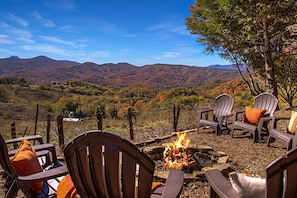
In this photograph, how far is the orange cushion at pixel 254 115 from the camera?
4.78 meters

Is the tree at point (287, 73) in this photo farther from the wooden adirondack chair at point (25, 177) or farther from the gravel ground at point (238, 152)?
the wooden adirondack chair at point (25, 177)

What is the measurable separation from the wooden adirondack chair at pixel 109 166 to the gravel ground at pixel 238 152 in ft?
4.82

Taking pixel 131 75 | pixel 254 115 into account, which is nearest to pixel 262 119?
pixel 254 115

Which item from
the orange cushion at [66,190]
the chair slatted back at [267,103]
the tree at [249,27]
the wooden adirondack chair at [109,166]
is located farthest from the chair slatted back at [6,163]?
the tree at [249,27]

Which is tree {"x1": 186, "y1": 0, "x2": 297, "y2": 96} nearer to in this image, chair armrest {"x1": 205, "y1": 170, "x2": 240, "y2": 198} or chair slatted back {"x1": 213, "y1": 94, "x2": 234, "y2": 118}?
chair slatted back {"x1": 213, "y1": 94, "x2": 234, "y2": 118}

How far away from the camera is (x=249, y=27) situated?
24.6ft

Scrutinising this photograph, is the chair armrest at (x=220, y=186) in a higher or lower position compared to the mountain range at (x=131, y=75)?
lower

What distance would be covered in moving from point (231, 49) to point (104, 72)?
6116 cm

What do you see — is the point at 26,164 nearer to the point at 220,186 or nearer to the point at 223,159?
the point at 220,186

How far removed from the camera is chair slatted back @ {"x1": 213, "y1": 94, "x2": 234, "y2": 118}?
17.9 ft

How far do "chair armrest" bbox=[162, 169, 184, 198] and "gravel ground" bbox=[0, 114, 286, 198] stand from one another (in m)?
1.23

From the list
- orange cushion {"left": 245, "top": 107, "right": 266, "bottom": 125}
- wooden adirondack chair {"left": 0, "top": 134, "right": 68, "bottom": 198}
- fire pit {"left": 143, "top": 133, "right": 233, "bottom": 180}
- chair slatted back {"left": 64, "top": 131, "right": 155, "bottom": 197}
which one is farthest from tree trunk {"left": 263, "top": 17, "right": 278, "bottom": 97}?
wooden adirondack chair {"left": 0, "top": 134, "right": 68, "bottom": 198}

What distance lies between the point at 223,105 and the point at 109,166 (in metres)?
4.59

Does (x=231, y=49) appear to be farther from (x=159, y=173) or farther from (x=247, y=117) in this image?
(x=159, y=173)
